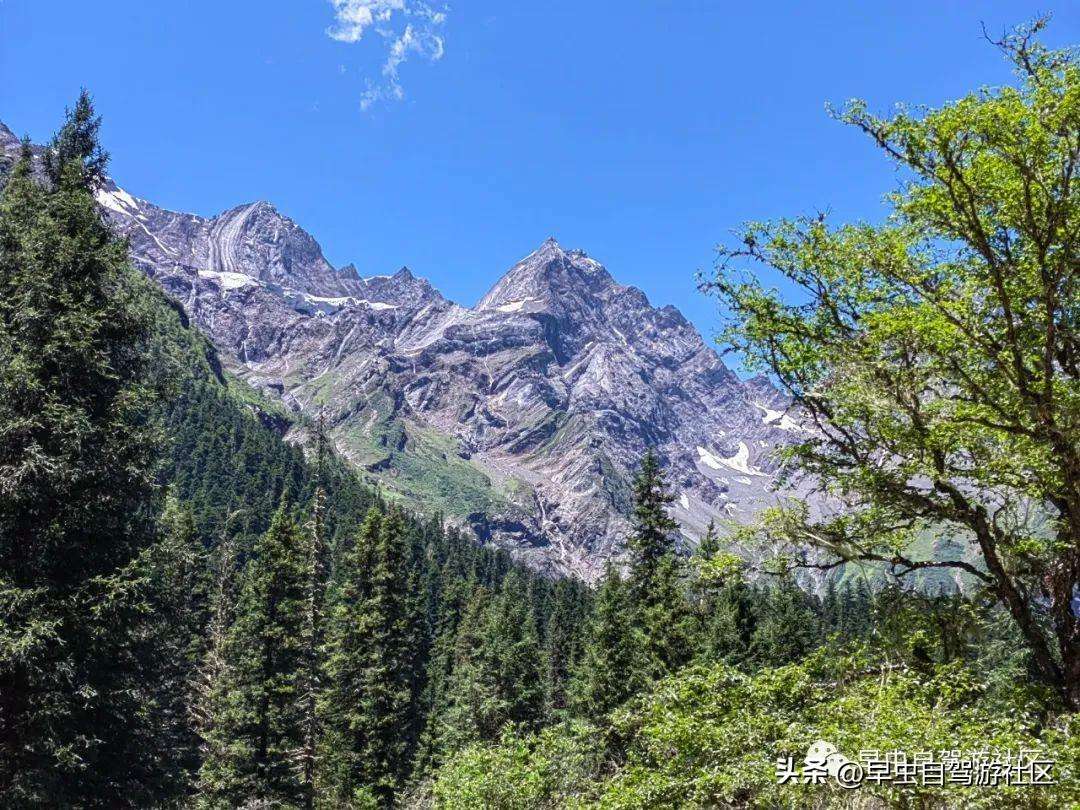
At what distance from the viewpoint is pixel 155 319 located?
18250 millimetres

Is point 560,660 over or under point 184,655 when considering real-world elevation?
under

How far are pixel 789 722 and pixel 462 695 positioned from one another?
117 feet

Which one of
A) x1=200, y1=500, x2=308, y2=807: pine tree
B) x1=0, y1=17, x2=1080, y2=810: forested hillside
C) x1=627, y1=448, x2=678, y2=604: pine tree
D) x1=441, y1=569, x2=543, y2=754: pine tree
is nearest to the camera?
x1=0, y1=17, x2=1080, y2=810: forested hillside

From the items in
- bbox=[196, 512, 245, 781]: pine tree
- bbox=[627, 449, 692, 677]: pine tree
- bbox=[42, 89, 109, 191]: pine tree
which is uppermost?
bbox=[42, 89, 109, 191]: pine tree

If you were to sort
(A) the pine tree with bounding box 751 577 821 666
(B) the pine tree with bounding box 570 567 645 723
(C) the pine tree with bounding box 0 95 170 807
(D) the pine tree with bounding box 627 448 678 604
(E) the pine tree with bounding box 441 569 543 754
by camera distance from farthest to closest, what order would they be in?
1. (A) the pine tree with bounding box 751 577 821 666
2. (E) the pine tree with bounding box 441 569 543 754
3. (B) the pine tree with bounding box 570 567 645 723
4. (D) the pine tree with bounding box 627 448 678 604
5. (C) the pine tree with bounding box 0 95 170 807

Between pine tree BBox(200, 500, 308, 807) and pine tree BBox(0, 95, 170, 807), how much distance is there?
12.4 meters

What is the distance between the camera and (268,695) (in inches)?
1177

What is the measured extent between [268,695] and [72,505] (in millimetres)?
18762

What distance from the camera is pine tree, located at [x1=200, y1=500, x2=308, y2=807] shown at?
95.8ft

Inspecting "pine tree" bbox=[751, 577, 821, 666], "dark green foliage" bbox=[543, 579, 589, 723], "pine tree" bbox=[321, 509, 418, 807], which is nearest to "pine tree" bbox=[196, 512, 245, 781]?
"pine tree" bbox=[321, 509, 418, 807]

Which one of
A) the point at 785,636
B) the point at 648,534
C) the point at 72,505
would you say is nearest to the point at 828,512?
the point at 72,505

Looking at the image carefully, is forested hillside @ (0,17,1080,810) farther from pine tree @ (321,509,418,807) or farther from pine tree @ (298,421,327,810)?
pine tree @ (298,421,327,810)

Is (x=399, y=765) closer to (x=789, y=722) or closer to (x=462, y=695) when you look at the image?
(x=462, y=695)

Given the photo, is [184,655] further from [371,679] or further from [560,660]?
[560,660]
